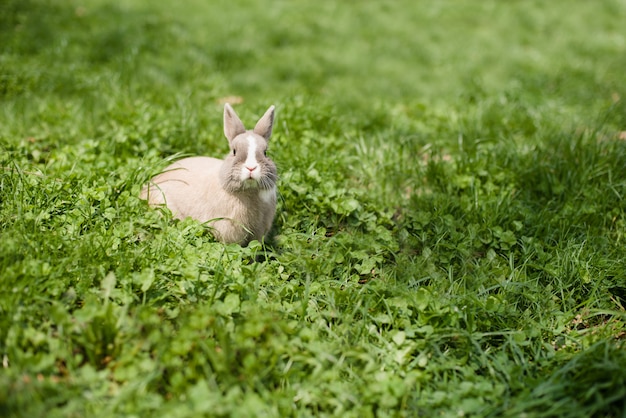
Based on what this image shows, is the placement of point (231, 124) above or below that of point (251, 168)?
above

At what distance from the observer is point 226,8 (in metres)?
8.67

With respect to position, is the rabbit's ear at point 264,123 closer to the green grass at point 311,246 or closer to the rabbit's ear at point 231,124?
the rabbit's ear at point 231,124

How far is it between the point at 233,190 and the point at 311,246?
63cm

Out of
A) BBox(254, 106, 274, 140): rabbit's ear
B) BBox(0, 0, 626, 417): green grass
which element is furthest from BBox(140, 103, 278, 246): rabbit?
BBox(0, 0, 626, 417): green grass

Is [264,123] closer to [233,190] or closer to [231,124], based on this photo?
[231,124]

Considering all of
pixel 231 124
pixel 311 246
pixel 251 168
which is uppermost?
pixel 231 124

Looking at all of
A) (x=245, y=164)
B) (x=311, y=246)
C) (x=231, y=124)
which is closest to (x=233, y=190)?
(x=245, y=164)

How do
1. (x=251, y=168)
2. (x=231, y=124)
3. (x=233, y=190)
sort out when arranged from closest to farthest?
(x=251, y=168) → (x=233, y=190) → (x=231, y=124)

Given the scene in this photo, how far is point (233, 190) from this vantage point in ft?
10.8

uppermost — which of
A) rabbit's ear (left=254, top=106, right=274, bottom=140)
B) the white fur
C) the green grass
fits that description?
rabbit's ear (left=254, top=106, right=274, bottom=140)

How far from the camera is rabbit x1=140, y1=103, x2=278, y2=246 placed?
3229mm

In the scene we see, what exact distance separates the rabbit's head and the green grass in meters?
0.39

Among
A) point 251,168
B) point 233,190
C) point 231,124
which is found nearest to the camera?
point 251,168

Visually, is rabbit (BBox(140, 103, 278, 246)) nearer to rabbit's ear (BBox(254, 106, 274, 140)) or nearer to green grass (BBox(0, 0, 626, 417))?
rabbit's ear (BBox(254, 106, 274, 140))
